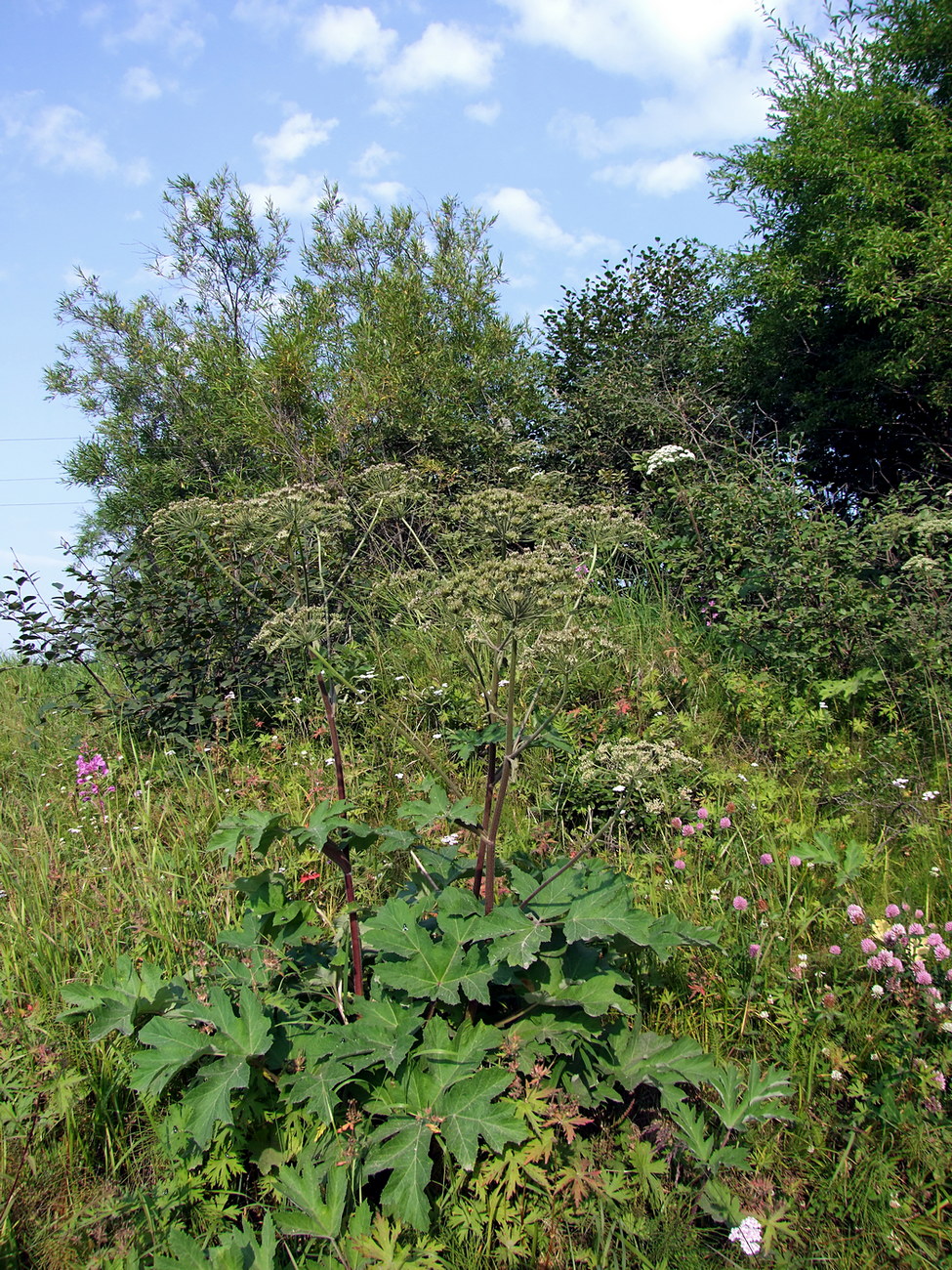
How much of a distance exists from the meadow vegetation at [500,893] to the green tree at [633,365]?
4.40 feet

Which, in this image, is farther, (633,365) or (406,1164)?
(633,365)

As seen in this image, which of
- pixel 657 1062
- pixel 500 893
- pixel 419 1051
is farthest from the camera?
pixel 500 893

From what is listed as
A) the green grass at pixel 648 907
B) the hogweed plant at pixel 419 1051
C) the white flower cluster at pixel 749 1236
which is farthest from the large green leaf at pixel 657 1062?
the white flower cluster at pixel 749 1236

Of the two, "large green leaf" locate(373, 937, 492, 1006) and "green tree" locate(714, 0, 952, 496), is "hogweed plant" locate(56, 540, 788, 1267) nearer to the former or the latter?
"large green leaf" locate(373, 937, 492, 1006)

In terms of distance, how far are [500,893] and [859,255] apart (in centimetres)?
718

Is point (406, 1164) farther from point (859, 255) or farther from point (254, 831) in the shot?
point (859, 255)

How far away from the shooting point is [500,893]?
278 cm

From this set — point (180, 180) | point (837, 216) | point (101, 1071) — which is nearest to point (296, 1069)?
point (101, 1071)

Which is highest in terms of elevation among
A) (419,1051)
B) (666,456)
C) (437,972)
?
(666,456)

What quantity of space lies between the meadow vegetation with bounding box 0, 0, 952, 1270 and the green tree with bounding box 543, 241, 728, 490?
4.40ft

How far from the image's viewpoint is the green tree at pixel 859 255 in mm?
6879

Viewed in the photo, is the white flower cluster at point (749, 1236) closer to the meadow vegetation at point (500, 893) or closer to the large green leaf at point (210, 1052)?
the meadow vegetation at point (500, 893)

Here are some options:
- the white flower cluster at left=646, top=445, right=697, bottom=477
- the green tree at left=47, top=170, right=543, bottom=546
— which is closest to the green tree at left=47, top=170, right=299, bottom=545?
the green tree at left=47, top=170, right=543, bottom=546

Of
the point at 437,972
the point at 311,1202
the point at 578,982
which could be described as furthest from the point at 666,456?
the point at 311,1202
